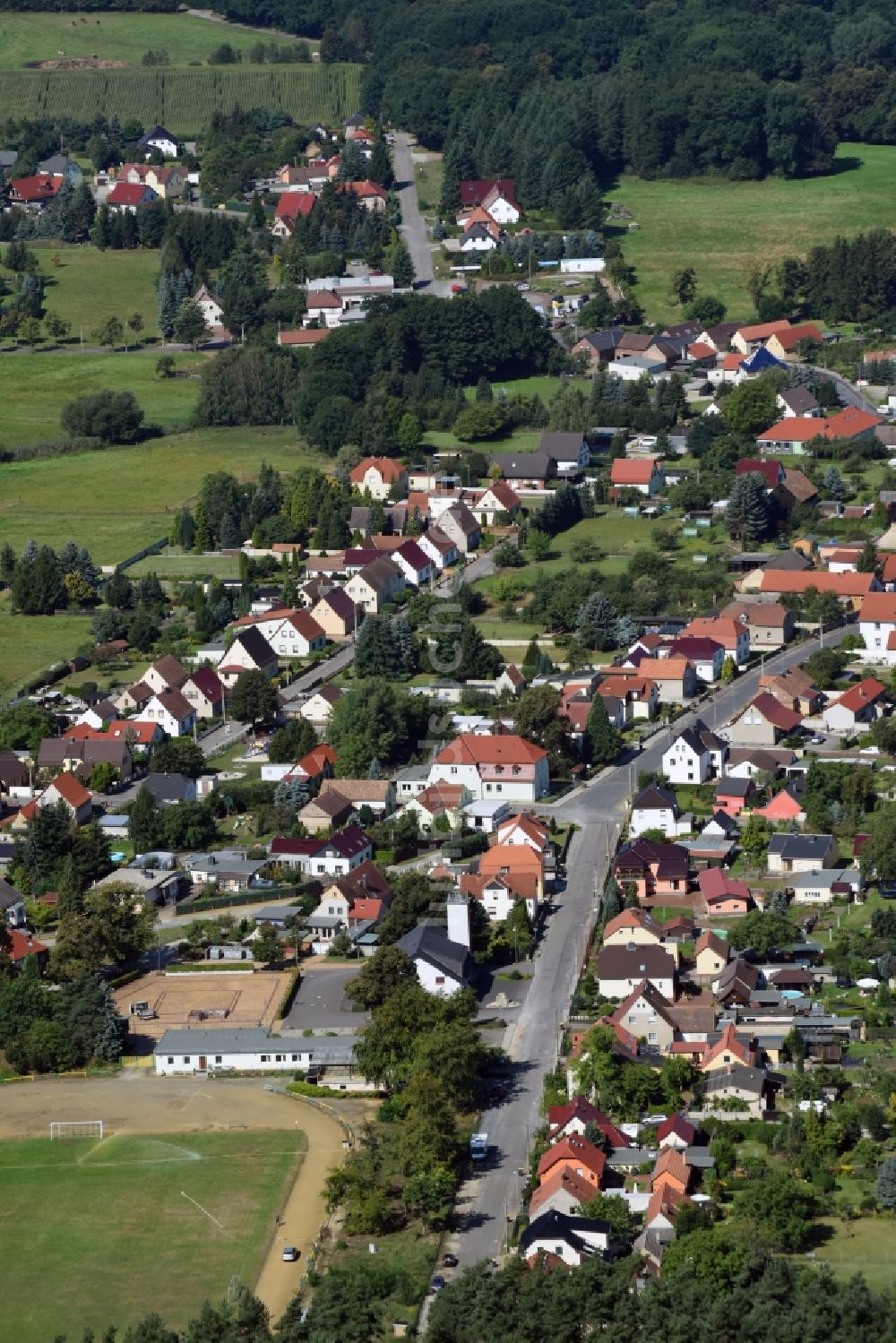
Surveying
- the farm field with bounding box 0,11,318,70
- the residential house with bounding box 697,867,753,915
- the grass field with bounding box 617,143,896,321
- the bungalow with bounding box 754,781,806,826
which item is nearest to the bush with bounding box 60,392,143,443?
the grass field with bounding box 617,143,896,321

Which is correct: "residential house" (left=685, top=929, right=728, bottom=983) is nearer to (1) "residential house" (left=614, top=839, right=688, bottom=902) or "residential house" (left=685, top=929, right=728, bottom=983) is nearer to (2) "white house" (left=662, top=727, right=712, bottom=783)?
(1) "residential house" (left=614, top=839, right=688, bottom=902)

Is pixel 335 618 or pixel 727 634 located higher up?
pixel 727 634

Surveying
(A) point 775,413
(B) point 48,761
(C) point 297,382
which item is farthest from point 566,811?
(C) point 297,382

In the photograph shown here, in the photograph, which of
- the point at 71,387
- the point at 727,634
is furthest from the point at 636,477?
the point at 71,387

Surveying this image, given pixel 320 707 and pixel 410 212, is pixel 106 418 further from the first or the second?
pixel 320 707

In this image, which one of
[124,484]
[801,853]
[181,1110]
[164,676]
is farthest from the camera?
[124,484]

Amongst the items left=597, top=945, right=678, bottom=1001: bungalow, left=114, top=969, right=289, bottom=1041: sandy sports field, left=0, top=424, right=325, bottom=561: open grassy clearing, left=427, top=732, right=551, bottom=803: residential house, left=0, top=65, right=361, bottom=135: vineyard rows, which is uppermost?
left=0, top=65, right=361, bottom=135: vineyard rows
